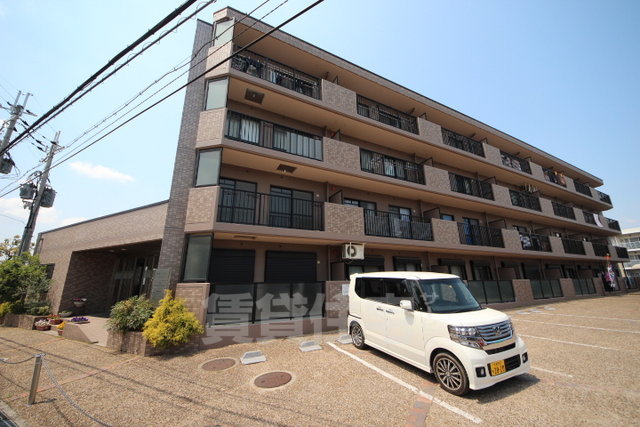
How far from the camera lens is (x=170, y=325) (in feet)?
19.9

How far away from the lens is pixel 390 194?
12492 mm

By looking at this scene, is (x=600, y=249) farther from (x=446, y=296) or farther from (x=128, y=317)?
(x=128, y=317)

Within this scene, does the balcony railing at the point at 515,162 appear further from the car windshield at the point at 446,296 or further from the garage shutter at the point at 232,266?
the garage shutter at the point at 232,266

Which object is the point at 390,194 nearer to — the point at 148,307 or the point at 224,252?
the point at 224,252

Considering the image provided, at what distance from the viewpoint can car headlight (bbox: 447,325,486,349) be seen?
3.88 meters

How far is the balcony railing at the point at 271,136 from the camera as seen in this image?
8716 mm

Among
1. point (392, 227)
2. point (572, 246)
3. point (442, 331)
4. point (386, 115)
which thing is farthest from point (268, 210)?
point (572, 246)

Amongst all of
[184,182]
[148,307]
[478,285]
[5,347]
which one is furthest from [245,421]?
[478,285]

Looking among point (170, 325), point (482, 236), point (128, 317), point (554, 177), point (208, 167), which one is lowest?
point (170, 325)

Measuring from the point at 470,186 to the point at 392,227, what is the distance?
23.3 ft

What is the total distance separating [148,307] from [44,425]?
12.0 ft

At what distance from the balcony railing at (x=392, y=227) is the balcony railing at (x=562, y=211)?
14772 mm

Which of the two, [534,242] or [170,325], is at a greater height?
[534,242]

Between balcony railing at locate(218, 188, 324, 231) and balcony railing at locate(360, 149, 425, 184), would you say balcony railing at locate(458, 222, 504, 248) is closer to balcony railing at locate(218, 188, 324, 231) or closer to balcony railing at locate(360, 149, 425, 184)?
balcony railing at locate(360, 149, 425, 184)
